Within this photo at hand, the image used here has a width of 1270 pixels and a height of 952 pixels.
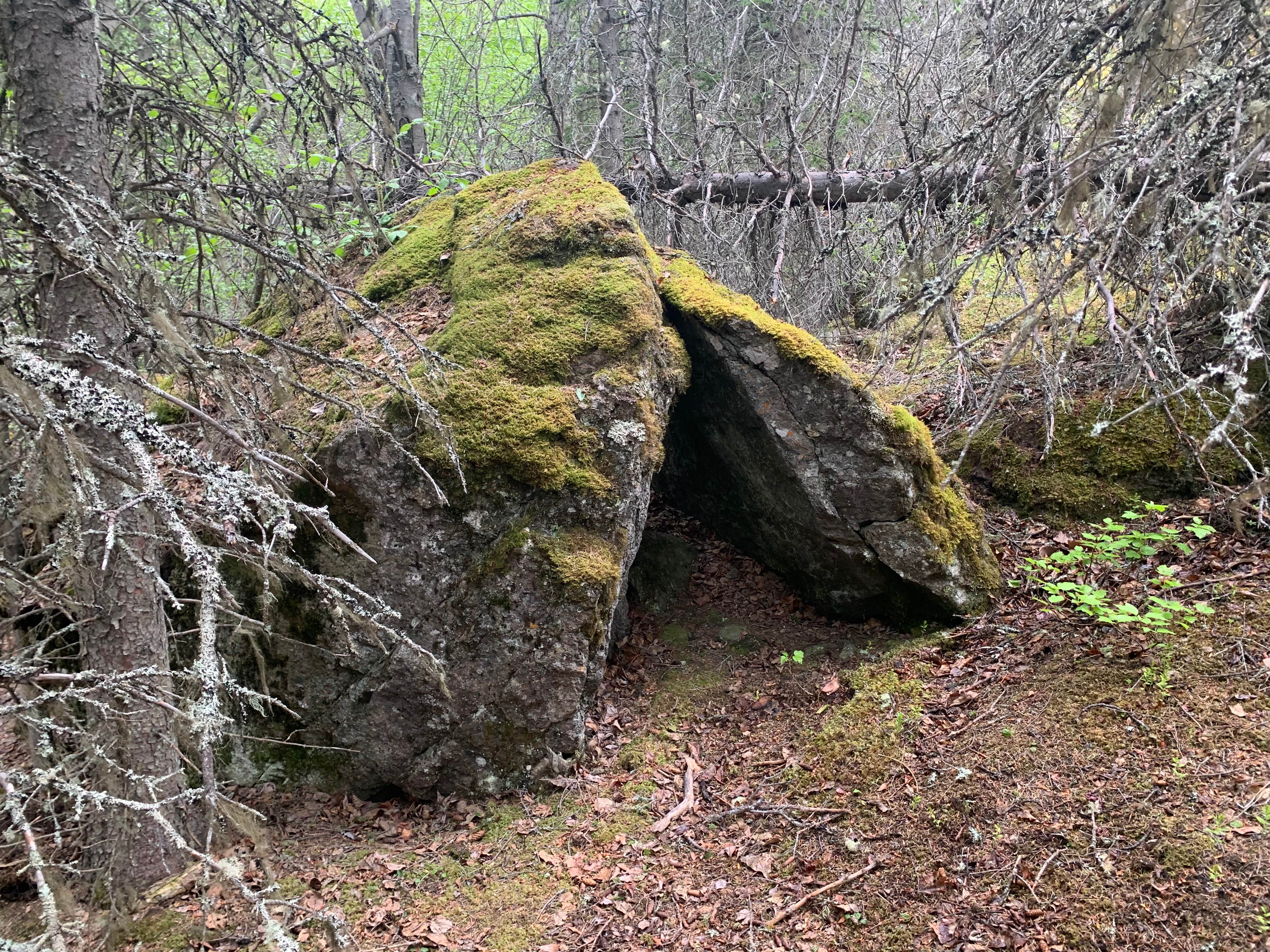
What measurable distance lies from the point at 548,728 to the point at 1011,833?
2452mm

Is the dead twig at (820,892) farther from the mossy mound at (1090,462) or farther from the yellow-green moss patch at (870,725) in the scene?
the mossy mound at (1090,462)

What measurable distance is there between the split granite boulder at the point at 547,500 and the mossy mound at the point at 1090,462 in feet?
2.29

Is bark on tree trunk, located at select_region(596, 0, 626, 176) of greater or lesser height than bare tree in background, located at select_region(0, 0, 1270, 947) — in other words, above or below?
above

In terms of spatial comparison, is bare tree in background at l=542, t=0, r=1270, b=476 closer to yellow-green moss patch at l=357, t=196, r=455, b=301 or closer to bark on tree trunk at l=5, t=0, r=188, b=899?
yellow-green moss patch at l=357, t=196, r=455, b=301

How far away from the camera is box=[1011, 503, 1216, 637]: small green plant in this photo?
370 centimetres

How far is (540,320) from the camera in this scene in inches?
183

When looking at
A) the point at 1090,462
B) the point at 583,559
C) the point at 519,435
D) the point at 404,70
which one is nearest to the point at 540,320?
the point at 519,435

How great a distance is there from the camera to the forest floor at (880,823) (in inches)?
112

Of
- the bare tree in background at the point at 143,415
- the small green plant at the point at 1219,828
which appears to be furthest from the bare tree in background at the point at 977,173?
the bare tree in background at the point at 143,415

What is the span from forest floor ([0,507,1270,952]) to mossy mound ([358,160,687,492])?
1.94 meters

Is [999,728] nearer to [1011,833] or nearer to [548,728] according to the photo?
[1011,833]

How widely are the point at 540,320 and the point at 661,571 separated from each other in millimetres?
2443

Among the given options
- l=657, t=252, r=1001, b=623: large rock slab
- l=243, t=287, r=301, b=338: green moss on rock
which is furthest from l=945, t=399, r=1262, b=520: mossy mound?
l=243, t=287, r=301, b=338: green moss on rock

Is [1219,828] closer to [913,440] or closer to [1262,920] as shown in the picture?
[1262,920]
